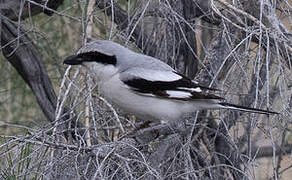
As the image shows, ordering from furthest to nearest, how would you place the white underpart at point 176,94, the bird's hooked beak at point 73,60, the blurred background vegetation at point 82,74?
the white underpart at point 176,94, the bird's hooked beak at point 73,60, the blurred background vegetation at point 82,74

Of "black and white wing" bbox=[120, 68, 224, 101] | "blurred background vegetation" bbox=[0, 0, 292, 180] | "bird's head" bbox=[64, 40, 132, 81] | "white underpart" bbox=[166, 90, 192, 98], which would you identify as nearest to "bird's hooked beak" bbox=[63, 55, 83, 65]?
"bird's head" bbox=[64, 40, 132, 81]

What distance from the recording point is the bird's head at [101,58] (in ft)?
8.82

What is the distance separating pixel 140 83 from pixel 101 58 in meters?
0.24

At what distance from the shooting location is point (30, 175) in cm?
211

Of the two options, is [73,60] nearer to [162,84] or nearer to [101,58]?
[101,58]

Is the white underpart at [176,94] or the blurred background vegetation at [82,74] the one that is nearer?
the blurred background vegetation at [82,74]

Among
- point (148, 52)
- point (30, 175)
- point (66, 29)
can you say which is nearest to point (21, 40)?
point (66, 29)

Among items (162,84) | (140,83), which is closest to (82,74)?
(140,83)

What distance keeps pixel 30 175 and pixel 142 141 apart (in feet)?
2.63

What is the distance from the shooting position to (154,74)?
9.05 ft

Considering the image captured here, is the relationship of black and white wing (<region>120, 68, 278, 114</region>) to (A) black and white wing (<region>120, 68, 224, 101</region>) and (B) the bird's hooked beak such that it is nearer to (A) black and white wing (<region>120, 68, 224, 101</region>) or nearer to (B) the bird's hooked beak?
(A) black and white wing (<region>120, 68, 224, 101</region>)

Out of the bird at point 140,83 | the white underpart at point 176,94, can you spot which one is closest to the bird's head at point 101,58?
the bird at point 140,83

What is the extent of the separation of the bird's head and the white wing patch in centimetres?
9

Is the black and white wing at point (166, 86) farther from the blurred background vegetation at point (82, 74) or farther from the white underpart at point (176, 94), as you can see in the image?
the blurred background vegetation at point (82, 74)
